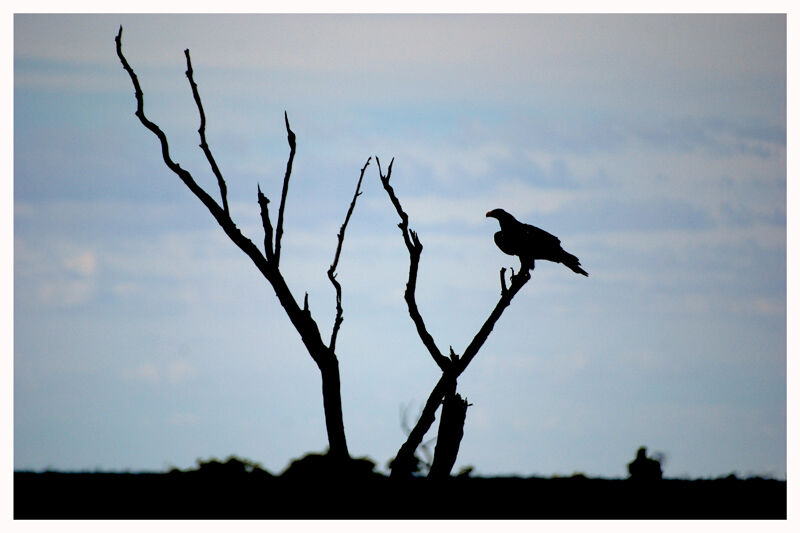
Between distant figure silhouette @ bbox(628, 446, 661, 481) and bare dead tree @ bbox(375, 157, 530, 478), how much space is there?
6.51 ft

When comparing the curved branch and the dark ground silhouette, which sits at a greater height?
the curved branch

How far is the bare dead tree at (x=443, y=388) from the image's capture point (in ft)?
36.6

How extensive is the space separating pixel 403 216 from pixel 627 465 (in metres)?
3.51

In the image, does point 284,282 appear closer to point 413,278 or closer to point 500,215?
point 413,278

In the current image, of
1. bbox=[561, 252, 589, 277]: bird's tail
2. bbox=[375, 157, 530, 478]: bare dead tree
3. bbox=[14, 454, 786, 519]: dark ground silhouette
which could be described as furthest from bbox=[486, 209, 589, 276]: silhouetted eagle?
bbox=[14, 454, 786, 519]: dark ground silhouette

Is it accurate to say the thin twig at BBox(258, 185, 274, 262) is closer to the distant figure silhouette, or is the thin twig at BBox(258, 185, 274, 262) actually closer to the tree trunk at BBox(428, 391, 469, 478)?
the tree trunk at BBox(428, 391, 469, 478)

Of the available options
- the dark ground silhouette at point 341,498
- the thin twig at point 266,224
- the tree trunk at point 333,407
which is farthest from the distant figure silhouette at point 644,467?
the thin twig at point 266,224

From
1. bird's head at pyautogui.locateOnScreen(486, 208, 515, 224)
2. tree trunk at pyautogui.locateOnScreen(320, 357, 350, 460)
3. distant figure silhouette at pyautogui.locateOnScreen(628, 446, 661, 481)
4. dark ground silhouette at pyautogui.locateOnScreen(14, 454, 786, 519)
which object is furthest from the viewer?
bird's head at pyautogui.locateOnScreen(486, 208, 515, 224)

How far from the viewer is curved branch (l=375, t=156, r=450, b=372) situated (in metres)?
10.8

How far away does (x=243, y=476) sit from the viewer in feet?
27.9

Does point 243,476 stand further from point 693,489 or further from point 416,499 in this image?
point 693,489

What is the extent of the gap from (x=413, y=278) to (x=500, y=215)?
3.96m

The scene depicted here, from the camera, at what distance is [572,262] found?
13.3m
